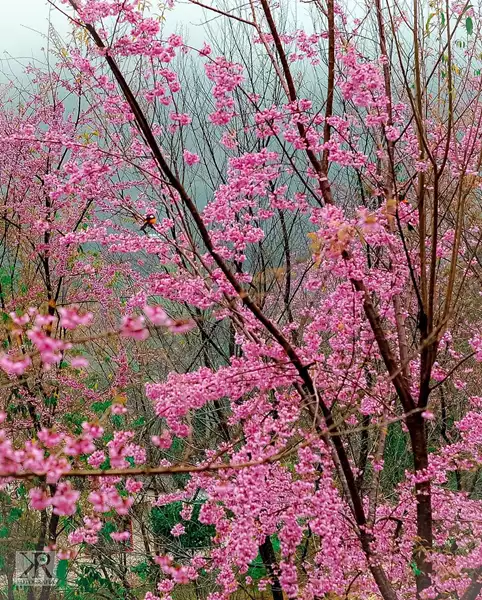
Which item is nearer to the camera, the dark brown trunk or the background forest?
the background forest

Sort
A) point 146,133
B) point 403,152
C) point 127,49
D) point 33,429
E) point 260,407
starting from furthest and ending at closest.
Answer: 1. point 33,429
2. point 403,152
3. point 260,407
4. point 127,49
5. point 146,133

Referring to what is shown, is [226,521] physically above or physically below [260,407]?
below

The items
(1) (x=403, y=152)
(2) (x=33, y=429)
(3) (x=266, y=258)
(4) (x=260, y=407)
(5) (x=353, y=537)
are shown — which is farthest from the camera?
(2) (x=33, y=429)

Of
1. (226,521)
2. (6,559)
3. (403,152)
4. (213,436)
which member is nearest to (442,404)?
(213,436)

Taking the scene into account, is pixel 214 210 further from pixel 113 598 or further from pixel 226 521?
pixel 113 598

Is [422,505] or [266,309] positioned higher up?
[266,309]

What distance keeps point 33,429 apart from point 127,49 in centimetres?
592

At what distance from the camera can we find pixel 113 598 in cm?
819

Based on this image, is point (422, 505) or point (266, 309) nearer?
point (422, 505)

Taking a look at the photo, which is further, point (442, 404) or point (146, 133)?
point (442, 404)

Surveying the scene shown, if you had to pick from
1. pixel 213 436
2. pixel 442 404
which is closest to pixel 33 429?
pixel 213 436

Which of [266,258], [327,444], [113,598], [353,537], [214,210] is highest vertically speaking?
[266,258]

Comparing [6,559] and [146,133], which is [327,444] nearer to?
[146,133]

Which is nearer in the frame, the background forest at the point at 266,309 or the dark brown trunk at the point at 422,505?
the background forest at the point at 266,309
